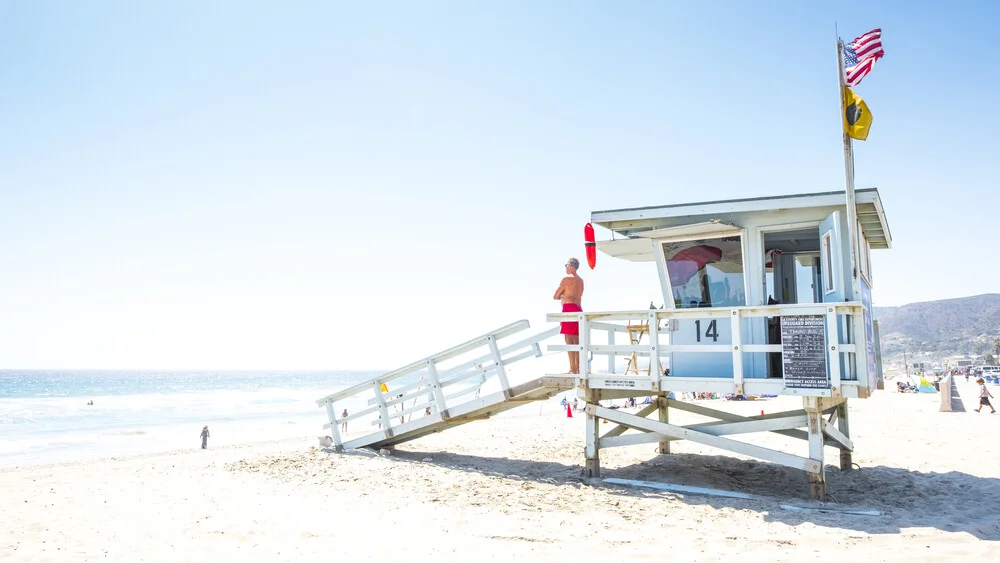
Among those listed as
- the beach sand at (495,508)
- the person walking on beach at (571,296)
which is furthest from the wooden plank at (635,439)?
the person walking on beach at (571,296)

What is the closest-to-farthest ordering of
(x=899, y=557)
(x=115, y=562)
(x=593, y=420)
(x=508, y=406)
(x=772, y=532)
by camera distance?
1. (x=899, y=557)
2. (x=115, y=562)
3. (x=772, y=532)
4. (x=593, y=420)
5. (x=508, y=406)

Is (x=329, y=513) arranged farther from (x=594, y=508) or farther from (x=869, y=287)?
(x=869, y=287)

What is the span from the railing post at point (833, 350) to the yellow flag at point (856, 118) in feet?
7.80

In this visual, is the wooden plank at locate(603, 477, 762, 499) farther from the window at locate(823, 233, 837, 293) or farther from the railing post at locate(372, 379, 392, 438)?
the railing post at locate(372, 379, 392, 438)

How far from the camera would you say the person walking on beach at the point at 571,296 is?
387 inches

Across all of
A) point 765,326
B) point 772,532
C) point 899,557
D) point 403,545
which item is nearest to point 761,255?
point 765,326

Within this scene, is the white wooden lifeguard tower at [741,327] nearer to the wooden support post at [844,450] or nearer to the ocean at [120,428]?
the wooden support post at [844,450]

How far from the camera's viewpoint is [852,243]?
8031 millimetres

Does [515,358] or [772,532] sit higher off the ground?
[515,358]

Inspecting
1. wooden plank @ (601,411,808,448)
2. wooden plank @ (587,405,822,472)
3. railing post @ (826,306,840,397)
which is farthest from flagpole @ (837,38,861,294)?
wooden plank @ (587,405,822,472)

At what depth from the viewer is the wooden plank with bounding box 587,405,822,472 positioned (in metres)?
8.10

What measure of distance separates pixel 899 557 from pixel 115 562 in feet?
22.6

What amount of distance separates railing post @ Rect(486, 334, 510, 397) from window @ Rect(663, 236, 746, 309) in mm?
2870

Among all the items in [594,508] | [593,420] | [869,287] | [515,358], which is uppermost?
[869,287]
